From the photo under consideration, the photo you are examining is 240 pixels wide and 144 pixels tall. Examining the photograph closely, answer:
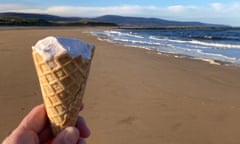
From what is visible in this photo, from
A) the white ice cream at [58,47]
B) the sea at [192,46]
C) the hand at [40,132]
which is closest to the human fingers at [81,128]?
the hand at [40,132]

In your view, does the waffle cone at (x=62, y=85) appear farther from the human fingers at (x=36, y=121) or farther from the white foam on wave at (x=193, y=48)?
the white foam on wave at (x=193, y=48)

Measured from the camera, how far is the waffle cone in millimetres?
1614

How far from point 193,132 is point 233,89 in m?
3.67

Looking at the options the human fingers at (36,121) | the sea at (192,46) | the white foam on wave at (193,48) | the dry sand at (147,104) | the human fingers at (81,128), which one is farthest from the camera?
the sea at (192,46)

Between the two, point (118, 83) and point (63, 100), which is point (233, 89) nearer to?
point (118, 83)

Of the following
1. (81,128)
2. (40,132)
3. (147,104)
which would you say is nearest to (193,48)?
(147,104)

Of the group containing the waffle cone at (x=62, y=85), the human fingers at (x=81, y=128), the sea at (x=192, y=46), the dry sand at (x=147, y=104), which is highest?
the waffle cone at (x=62, y=85)

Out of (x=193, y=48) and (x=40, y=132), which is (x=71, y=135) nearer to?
(x=40, y=132)

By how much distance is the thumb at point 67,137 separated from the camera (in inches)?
64.2

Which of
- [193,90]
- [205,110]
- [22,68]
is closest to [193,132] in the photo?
[205,110]

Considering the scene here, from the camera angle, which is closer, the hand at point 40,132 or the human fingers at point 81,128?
the hand at point 40,132

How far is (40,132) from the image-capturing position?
176cm

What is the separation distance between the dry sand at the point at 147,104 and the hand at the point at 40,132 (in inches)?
123

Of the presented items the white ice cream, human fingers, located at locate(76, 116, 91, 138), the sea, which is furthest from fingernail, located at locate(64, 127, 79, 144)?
the sea
